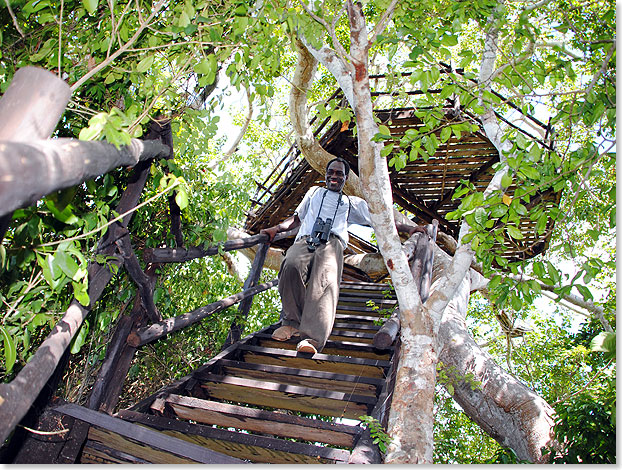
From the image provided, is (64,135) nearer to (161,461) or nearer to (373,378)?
(161,461)

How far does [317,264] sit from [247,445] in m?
1.67

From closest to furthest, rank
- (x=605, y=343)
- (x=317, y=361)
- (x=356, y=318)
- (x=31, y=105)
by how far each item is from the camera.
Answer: (x=31, y=105) < (x=605, y=343) < (x=317, y=361) < (x=356, y=318)

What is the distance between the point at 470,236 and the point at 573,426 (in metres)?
1.71

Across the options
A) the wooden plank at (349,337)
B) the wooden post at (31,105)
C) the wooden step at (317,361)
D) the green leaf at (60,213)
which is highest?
the wooden plank at (349,337)

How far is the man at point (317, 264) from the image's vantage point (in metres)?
3.70

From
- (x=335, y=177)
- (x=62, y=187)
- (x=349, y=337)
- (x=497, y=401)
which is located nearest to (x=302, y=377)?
(x=349, y=337)

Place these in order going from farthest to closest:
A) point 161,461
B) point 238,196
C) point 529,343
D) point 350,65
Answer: point 529,343
point 238,196
point 350,65
point 161,461

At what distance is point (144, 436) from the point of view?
7.67ft

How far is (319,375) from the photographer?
3.32 m

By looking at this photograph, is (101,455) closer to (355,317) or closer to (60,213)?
(60,213)

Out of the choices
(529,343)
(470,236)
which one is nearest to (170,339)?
(470,236)

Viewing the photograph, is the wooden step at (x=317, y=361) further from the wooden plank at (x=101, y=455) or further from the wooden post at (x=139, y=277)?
the wooden plank at (x=101, y=455)

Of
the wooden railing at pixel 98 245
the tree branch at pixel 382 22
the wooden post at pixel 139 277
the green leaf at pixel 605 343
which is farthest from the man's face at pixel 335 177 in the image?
the green leaf at pixel 605 343

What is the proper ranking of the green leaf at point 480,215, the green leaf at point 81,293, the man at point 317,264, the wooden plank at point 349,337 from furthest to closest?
the wooden plank at point 349,337 < the man at point 317,264 < the green leaf at point 480,215 < the green leaf at point 81,293
